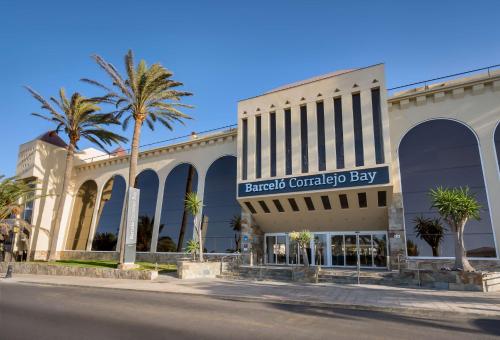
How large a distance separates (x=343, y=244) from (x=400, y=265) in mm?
5014

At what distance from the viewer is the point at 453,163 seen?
21.3 m

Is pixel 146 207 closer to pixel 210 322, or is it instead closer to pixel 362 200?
A: pixel 362 200

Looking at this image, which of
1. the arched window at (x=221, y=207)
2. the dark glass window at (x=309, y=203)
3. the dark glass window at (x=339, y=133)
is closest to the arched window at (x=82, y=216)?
the arched window at (x=221, y=207)

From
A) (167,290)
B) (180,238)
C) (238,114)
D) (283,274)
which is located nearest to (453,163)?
(283,274)

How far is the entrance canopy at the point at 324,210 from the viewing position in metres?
23.1

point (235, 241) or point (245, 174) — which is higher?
point (245, 174)

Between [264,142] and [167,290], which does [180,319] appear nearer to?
[167,290]

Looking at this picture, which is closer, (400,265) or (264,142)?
(400,265)

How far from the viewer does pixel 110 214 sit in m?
36.6

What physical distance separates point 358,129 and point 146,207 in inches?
883

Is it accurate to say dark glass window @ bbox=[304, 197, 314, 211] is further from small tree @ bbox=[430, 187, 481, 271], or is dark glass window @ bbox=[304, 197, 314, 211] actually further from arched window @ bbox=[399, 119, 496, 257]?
small tree @ bbox=[430, 187, 481, 271]

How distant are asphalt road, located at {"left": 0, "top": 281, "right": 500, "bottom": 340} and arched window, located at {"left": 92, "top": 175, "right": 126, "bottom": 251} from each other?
78.2 feet

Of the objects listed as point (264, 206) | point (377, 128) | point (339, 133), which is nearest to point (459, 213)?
point (377, 128)

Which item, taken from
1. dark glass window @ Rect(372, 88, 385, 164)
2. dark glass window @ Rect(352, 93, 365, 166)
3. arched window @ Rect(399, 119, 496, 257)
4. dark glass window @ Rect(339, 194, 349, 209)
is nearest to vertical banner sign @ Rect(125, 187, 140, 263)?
dark glass window @ Rect(339, 194, 349, 209)
